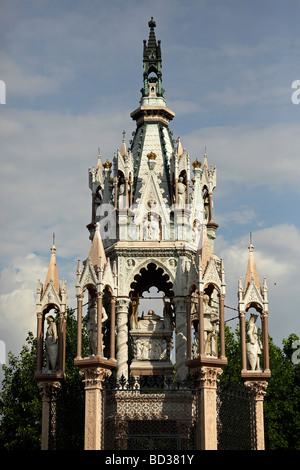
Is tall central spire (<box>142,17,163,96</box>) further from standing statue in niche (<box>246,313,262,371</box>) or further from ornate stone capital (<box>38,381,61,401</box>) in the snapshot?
ornate stone capital (<box>38,381,61,401</box>)

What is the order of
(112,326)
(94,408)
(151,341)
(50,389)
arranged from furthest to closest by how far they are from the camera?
(151,341)
(50,389)
(112,326)
(94,408)

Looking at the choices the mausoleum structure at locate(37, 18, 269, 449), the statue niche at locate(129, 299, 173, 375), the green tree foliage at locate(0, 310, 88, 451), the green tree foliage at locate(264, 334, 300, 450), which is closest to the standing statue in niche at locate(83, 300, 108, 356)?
the mausoleum structure at locate(37, 18, 269, 449)

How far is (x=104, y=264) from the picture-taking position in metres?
30.0

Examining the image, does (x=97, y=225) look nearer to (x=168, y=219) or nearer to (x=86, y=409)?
(x=168, y=219)

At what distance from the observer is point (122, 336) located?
3089 centimetres

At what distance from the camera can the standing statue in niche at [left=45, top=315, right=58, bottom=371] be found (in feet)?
101

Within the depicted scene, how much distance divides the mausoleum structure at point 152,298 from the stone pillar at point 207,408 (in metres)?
0.03

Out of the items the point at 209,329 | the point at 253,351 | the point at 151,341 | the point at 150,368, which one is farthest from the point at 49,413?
the point at 253,351

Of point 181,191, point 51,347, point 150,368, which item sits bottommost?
point 150,368

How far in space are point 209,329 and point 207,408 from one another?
2.47 meters

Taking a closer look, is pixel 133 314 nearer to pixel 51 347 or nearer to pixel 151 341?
pixel 151 341

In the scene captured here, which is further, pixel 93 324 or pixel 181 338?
pixel 181 338
